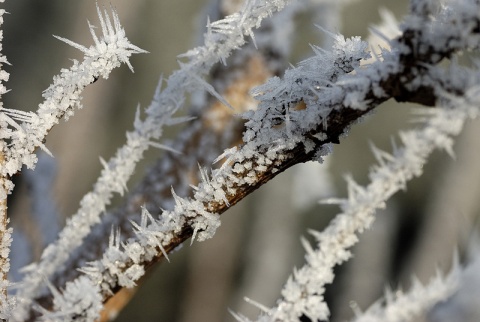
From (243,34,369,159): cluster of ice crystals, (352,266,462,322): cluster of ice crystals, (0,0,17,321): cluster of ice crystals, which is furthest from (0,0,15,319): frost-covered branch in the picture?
(352,266,462,322): cluster of ice crystals

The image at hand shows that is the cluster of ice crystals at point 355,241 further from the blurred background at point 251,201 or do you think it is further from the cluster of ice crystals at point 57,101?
the blurred background at point 251,201

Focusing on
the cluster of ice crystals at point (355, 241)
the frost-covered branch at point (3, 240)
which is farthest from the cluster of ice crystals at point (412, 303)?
the frost-covered branch at point (3, 240)

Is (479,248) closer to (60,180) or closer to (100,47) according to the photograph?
(100,47)

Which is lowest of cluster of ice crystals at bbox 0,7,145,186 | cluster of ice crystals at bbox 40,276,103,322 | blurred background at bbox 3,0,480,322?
cluster of ice crystals at bbox 40,276,103,322

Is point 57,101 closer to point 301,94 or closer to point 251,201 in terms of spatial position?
point 301,94

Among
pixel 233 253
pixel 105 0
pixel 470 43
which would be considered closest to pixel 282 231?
pixel 233 253

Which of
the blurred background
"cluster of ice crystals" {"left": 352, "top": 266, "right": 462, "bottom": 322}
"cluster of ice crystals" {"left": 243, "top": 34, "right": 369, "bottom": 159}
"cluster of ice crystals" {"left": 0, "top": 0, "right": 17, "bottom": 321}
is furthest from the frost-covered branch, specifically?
the blurred background

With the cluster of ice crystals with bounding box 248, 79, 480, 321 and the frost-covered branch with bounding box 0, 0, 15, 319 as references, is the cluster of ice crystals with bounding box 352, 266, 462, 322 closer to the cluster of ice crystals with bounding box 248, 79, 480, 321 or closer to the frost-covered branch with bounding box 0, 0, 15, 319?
the cluster of ice crystals with bounding box 248, 79, 480, 321

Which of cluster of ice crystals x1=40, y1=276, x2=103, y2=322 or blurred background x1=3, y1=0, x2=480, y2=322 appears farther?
blurred background x1=3, y1=0, x2=480, y2=322

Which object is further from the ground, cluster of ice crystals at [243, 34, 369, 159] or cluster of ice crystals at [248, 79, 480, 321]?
cluster of ice crystals at [243, 34, 369, 159]
